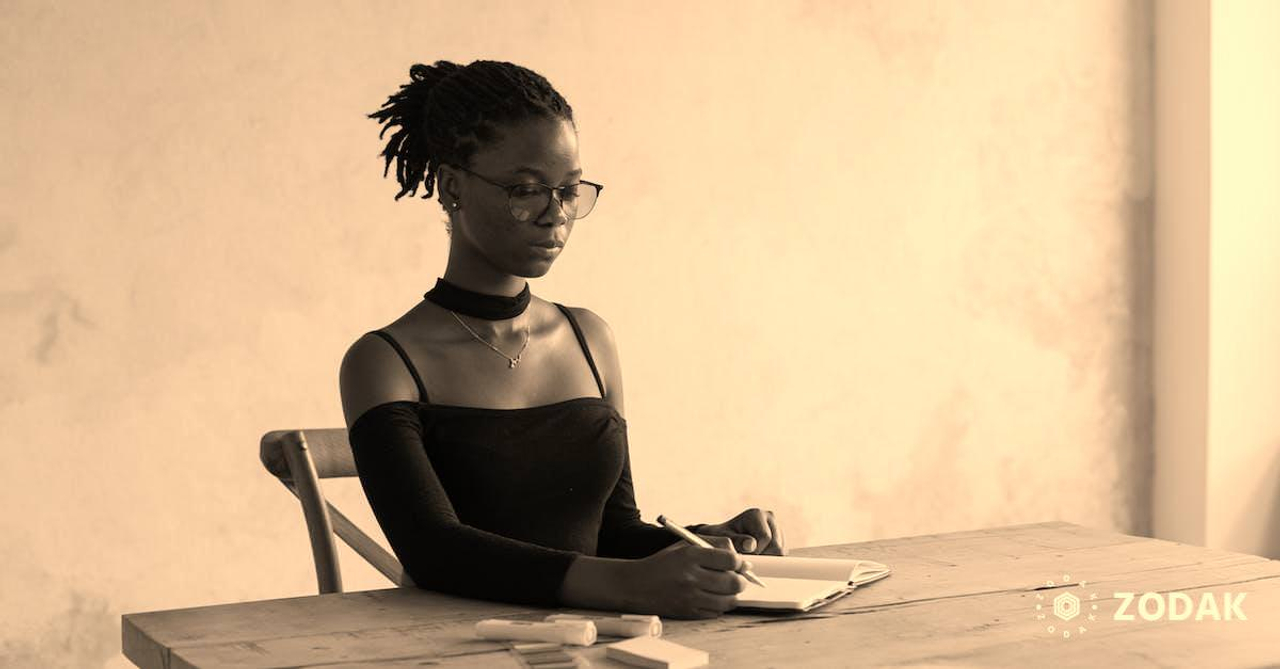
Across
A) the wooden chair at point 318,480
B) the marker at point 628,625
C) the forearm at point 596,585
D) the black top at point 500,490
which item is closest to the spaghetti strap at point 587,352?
the black top at point 500,490

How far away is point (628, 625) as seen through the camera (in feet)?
5.30

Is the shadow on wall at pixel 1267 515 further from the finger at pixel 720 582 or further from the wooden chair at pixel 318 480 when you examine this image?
the finger at pixel 720 582

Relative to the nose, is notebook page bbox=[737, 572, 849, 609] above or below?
below

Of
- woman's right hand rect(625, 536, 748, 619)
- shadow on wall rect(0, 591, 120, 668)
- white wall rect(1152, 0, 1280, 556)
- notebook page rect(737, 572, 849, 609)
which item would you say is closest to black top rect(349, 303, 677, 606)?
woman's right hand rect(625, 536, 748, 619)

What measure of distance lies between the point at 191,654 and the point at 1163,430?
4092mm

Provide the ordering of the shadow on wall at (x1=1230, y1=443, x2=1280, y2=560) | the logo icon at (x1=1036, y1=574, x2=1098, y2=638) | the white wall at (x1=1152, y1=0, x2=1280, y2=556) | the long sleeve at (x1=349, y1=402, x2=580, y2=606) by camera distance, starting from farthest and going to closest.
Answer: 1. the shadow on wall at (x1=1230, y1=443, x2=1280, y2=560)
2. the white wall at (x1=1152, y1=0, x2=1280, y2=556)
3. the long sleeve at (x1=349, y1=402, x2=580, y2=606)
4. the logo icon at (x1=1036, y1=574, x2=1098, y2=638)

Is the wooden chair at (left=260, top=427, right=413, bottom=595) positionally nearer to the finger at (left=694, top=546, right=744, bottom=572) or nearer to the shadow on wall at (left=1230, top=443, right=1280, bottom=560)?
the finger at (left=694, top=546, right=744, bottom=572)

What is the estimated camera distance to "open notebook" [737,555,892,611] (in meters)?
1.74

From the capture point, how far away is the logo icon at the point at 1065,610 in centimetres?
168

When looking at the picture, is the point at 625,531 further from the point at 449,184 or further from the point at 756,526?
the point at 449,184

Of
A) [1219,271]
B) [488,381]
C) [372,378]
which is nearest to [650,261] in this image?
[1219,271]

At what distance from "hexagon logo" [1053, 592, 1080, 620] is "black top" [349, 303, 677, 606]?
0.55 meters

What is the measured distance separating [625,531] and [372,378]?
1.49ft

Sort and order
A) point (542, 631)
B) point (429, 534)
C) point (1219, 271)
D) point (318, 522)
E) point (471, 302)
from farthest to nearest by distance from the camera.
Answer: point (1219, 271)
point (318, 522)
point (471, 302)
point (429, 534)
point (542, 631)
